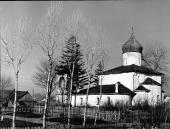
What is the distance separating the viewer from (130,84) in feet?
142

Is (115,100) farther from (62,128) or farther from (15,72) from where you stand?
(15,72)

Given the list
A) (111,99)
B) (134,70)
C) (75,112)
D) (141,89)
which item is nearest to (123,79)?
(134,70)

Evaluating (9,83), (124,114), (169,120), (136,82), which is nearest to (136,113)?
(124,114)

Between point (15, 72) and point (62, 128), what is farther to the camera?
point (62, 128)

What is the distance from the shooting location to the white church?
3991cm

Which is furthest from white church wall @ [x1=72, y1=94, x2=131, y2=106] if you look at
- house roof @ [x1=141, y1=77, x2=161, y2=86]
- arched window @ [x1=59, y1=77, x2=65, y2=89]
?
house roof @ [x1=141, y1=77, x2=161, y2=86]

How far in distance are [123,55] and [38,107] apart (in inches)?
680

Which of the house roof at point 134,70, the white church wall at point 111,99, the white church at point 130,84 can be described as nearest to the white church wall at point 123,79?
the white church at point 130,84

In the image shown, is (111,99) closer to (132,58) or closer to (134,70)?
(134,70)

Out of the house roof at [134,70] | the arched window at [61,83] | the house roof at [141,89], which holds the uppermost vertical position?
the house roof at [134,70]

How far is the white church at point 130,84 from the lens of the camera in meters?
39.9

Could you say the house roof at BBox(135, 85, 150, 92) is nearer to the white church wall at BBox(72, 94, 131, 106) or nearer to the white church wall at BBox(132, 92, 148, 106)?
the white church wall at BBox(132, 92, 148, 106)

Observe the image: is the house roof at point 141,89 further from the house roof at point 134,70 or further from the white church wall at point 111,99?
the house roof at point 134,70

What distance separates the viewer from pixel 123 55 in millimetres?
47406
